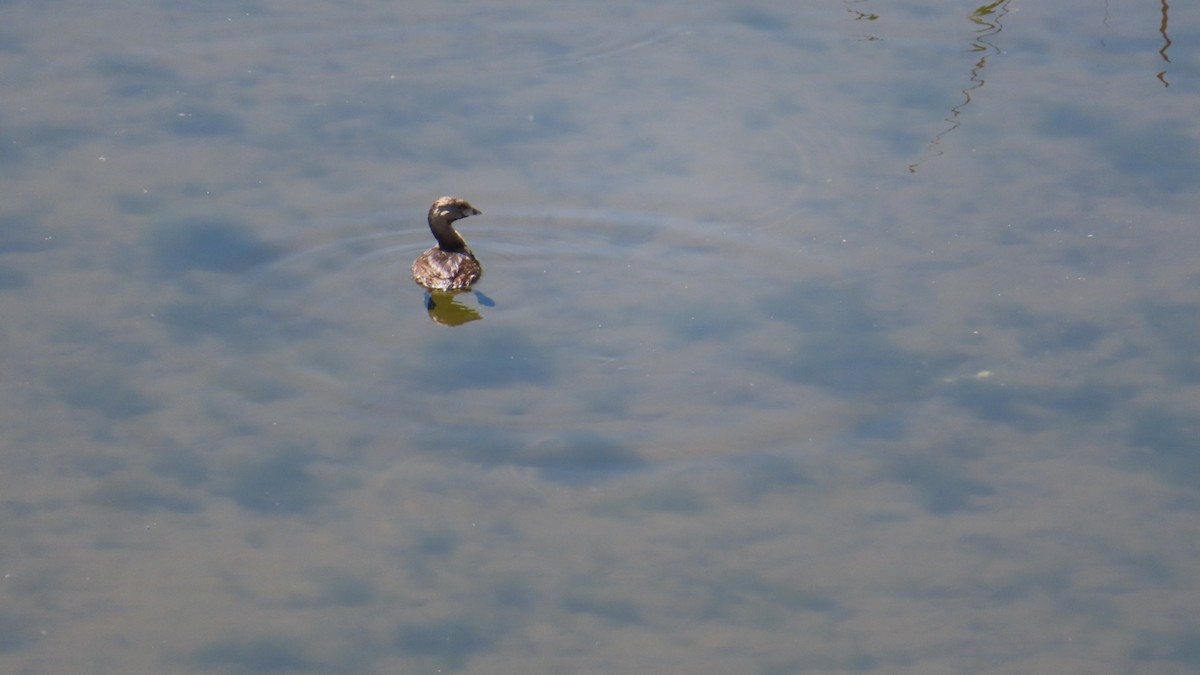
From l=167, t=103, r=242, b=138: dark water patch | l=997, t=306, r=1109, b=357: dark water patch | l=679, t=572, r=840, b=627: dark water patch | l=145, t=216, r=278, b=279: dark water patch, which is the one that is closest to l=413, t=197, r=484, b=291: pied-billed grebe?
l=145, t=216, r=278, b=279: dark water patch

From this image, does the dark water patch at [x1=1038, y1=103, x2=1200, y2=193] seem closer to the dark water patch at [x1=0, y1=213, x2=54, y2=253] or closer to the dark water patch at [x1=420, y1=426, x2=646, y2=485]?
the dark water patch at [x1=420, y1=426, x2=646, y2=485]

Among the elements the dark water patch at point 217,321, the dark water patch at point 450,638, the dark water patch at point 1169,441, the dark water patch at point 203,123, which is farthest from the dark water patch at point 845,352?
the dark water patch at point 203,123

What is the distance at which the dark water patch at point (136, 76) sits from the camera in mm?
14203

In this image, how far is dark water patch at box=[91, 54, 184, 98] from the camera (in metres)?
14.2

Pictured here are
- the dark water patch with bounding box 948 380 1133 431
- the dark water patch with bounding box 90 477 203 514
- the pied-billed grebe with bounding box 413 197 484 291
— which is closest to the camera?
the dark water patch with bounding box 90 477 203 514

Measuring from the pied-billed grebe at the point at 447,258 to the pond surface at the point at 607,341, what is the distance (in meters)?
0.22

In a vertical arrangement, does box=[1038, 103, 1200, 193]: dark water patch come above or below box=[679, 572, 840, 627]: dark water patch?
above

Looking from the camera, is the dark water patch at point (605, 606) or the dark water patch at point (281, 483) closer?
the dark water patch at point (605, 606)

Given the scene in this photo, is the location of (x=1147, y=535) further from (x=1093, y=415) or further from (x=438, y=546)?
(x=438, y=546)

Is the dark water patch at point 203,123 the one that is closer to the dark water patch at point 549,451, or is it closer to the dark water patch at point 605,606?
the dark water patch at point 549,451

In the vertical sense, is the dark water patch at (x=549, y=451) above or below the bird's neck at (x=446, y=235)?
below

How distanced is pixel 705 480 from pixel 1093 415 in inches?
108

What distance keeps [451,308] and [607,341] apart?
1363mm

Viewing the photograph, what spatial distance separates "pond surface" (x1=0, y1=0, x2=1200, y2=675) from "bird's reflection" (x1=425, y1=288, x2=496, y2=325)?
5cm
